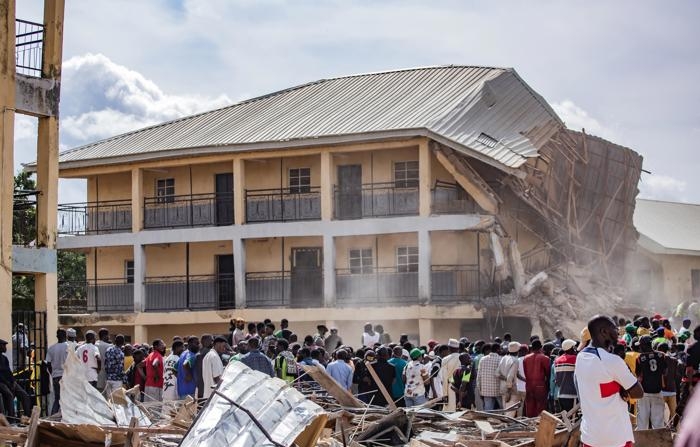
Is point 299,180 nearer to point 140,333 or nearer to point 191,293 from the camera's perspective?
point 191,293

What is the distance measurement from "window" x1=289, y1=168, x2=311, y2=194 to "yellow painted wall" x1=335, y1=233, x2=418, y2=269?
214cm

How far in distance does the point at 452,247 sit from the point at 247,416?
2452cm

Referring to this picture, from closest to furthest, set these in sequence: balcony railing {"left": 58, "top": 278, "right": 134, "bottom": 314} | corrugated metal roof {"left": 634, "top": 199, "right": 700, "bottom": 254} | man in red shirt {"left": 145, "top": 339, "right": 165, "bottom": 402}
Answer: man in red shirt {"left": 145, "top": 339, "right": 165, "bottom": 402} → balcony railing {"left": 58, "top": 278, "right": 134, "bottom": 314} → corrugated metal roof {"left": 634, "top": 199, "right": 700, "bottom": 254}

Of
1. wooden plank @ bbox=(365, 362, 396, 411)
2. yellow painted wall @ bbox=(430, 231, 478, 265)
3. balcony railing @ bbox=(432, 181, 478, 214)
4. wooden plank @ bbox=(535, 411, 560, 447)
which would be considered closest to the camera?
wooden plank @ bbox=(535, 411, 560, 447)

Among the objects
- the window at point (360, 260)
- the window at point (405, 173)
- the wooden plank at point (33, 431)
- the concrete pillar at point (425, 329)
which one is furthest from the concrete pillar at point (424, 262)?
the wooden plank at point (33, 431)

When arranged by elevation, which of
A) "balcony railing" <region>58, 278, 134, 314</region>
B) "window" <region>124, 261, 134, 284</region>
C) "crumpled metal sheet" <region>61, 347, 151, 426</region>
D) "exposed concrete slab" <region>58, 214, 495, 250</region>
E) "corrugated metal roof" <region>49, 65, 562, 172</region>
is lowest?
"crumpled metal sheet" <region>61, 347, 151, 426</region>

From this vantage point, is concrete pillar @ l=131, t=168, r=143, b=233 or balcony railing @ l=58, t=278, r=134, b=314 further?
balcony railing @ l=58, t=278, r=134, b=314

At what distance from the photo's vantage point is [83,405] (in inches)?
528

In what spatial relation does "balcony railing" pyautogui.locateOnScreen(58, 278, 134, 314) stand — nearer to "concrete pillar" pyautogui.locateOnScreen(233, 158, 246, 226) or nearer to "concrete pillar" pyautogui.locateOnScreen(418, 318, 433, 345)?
"concrete pillar" pyautogui.locateOnScreen(233, 158, 246, 226)

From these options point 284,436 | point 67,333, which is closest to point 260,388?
point 284,436

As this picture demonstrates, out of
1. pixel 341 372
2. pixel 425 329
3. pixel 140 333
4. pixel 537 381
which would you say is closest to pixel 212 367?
pixel 341 372

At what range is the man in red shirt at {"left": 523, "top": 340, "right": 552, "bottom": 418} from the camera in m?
16.8

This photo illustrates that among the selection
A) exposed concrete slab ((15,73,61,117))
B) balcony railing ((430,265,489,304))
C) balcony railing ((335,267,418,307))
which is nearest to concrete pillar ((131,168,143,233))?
balcony railing ((335,267,418,307))

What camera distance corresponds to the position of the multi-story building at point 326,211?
32.3 m
